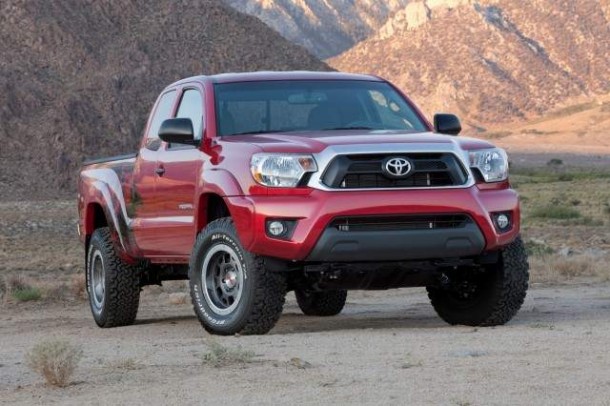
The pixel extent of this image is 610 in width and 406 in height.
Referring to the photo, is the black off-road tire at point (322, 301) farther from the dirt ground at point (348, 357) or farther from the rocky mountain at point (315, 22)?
the rocky mountain at point (315, 22)

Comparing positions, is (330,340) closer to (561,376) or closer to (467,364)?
(467,364)

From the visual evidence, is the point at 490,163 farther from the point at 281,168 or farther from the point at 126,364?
the point at 126,364

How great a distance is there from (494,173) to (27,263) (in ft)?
60.6

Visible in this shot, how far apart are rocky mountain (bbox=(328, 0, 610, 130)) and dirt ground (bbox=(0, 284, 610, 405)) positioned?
4313 inches

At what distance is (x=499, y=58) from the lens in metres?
125

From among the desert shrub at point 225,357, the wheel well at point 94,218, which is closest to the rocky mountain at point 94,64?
the wheel well at point 94,218

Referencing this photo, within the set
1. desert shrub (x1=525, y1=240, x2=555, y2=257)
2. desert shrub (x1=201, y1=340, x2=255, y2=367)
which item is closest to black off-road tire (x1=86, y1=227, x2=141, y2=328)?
desert shrub (x1=201, y1=340, x2=255, y2=367)

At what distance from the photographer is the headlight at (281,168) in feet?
34.4

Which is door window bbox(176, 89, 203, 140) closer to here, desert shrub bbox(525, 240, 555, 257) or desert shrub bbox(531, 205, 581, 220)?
desert shrub bbox(525, 240, 555, 257)

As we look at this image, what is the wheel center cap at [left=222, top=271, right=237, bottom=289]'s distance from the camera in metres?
11.0

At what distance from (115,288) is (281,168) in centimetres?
331

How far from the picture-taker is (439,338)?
10.3m

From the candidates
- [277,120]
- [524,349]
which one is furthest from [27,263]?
[524,349]

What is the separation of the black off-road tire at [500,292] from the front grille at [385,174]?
838 millimetres
